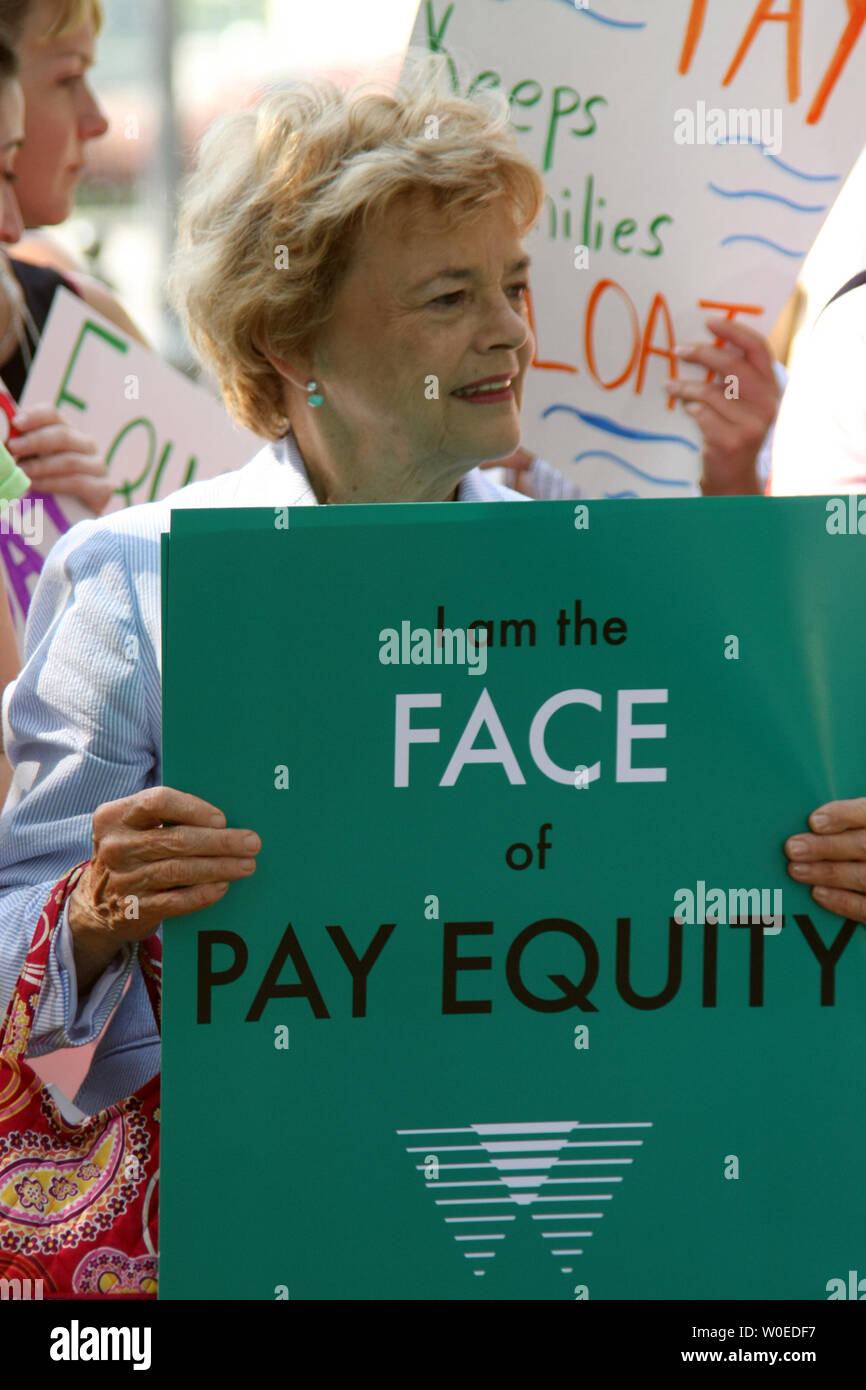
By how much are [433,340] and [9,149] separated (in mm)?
845

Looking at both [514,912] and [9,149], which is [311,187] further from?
[514,912]

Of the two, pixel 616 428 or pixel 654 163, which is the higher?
pixel 654 163

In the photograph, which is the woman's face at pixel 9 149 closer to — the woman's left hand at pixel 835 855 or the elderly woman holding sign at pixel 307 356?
the elderly woman holding sign at pixel 307 356

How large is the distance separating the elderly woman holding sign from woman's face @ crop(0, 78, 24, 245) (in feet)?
1.48

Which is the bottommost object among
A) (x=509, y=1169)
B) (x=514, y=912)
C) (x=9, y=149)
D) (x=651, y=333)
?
(x=509, y=1169)

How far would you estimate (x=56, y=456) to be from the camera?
2.45 meters

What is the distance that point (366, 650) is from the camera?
51.1 inches

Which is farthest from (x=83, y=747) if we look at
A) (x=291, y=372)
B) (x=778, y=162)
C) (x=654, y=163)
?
(x=778, y=162)

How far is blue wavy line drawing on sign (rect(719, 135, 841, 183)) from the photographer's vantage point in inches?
93.7

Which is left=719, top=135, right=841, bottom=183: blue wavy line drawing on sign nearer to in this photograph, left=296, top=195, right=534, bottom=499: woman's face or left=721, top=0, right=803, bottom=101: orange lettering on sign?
left=721, top=0, right=803, bottom=101: orange lettering on sign

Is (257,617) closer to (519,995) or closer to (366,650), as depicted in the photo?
(366,650)

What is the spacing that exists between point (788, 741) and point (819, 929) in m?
0.16

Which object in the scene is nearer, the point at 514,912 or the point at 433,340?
the point at 514,912

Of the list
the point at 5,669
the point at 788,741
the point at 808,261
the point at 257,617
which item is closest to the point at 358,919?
the point at 257,617
